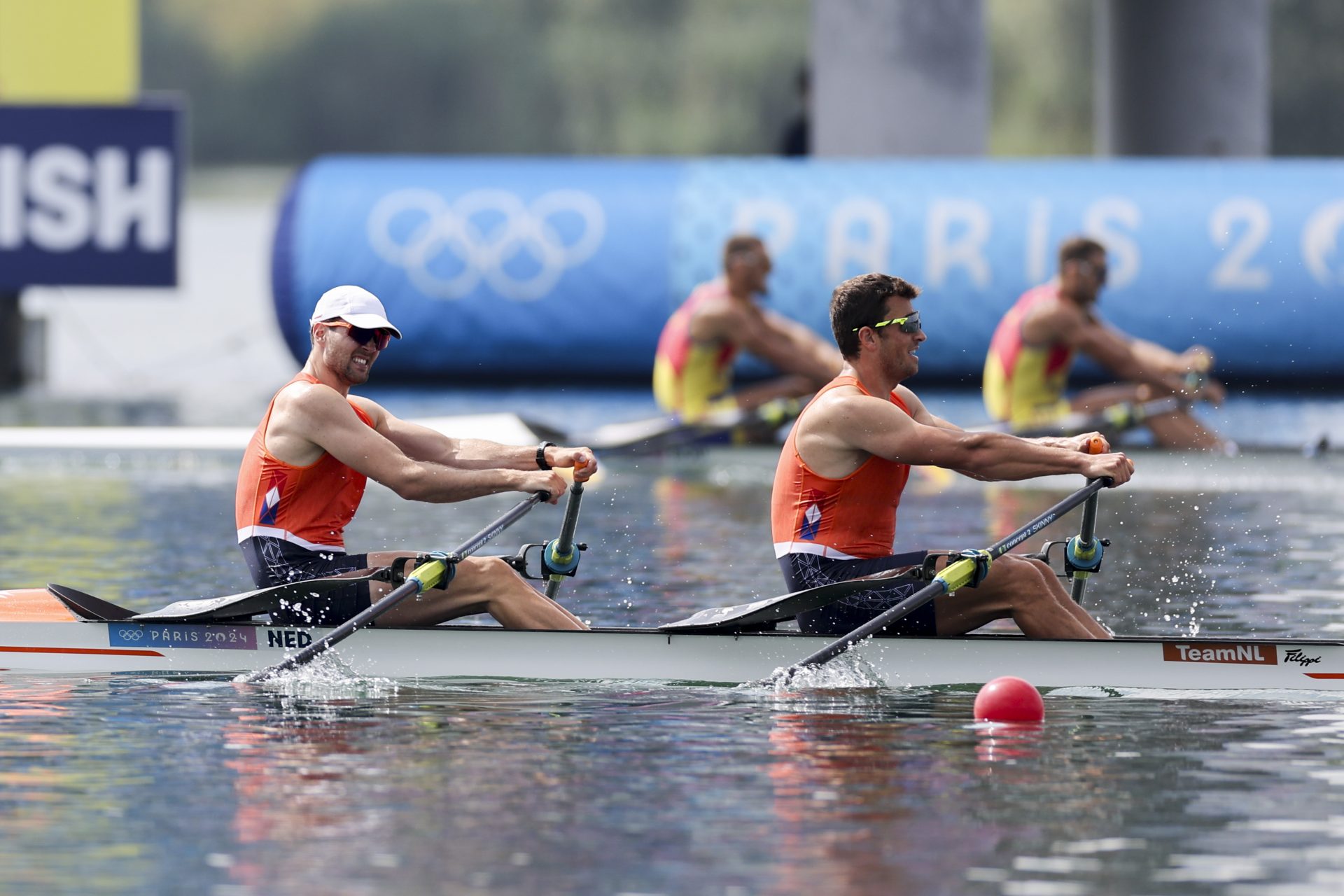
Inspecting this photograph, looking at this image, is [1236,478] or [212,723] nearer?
[212,723]

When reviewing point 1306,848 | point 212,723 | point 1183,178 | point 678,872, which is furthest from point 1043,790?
point 1183,178

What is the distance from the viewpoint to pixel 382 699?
8.63 metres

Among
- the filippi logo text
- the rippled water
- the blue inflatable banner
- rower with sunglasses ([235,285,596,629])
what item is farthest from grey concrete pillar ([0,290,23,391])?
rower with sunglasses ([235,285,596,629])

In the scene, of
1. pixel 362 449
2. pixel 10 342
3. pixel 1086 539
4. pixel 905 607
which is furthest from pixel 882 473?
pixel 10 342

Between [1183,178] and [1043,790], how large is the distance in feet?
54.5

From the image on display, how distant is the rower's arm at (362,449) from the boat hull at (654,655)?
0.53 meters

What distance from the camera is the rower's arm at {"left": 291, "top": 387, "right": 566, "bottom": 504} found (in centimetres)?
893

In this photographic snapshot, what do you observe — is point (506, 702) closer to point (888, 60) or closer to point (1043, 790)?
point (1043, 790)

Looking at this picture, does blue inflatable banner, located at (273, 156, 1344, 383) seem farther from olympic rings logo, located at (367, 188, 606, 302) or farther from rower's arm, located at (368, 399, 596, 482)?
rower's arm, located at (368, 399, 596, 482)

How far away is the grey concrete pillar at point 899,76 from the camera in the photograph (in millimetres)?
24312

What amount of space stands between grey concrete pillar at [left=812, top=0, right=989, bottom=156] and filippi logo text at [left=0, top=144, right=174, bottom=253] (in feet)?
21.3

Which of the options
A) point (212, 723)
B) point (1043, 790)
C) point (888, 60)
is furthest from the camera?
point (888, 60)

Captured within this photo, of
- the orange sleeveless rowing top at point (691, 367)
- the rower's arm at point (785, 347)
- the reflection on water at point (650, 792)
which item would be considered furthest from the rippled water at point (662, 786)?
the orange sleeveless rowing top at point (691, 367)

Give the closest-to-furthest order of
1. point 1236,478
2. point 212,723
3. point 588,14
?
point 212,723, point 1236,478, point 588,14
